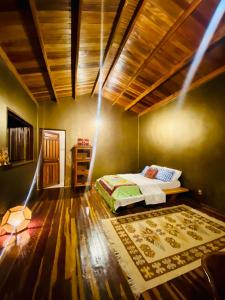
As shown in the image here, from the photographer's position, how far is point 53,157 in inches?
215

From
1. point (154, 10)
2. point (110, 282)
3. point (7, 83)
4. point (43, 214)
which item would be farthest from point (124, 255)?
point (154, 10)

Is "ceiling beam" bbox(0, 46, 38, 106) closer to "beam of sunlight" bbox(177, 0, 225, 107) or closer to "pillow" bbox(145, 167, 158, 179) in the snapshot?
"beam of sunlight" bbox(177, 0, 225, 107)

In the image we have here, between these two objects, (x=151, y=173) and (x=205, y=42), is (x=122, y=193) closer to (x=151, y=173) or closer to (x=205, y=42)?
(x=151, y=173)

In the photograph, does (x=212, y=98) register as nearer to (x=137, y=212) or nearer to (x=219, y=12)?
(x=219, y=12)

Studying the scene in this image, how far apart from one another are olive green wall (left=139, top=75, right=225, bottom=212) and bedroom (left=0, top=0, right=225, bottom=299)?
2 cm

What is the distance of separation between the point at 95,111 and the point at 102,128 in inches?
27.8

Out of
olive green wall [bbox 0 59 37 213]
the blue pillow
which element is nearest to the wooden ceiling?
olive green wall [bbox 0 59 37 213]

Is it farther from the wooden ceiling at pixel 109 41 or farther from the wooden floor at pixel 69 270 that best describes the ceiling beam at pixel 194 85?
the wooden floor at pixel 69 270

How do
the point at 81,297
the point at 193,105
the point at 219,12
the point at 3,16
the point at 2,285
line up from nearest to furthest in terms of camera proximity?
the point at 81,297, the point at 2,285, the point at 3,16, the point at 219,12, the point at 193,105

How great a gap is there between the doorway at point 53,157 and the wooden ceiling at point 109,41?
5.03 feet

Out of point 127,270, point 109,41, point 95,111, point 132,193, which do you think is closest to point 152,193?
point 132,193

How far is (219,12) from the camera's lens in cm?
214

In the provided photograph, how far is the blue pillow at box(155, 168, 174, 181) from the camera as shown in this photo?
409 centimetres

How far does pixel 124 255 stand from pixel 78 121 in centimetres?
454
